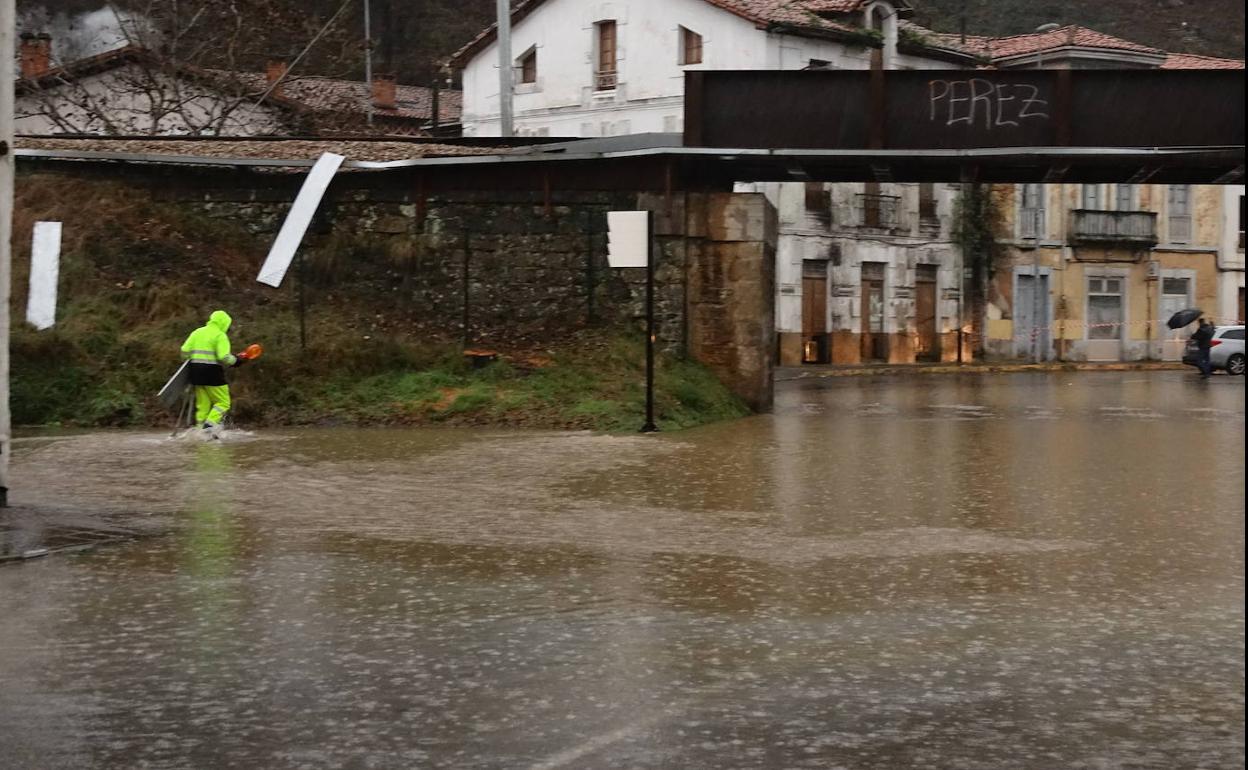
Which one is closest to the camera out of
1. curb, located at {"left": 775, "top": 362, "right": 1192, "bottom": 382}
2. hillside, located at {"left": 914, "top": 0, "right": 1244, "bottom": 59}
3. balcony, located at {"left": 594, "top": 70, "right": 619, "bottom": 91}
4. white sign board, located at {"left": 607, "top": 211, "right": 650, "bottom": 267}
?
white sign board, located at {"left": 607, "top": 211, "right": 650, "bottom": 267}

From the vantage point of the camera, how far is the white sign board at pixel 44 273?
2198 cm

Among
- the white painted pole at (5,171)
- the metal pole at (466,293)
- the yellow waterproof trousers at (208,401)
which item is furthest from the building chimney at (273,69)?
the white painted pole at (5,171)

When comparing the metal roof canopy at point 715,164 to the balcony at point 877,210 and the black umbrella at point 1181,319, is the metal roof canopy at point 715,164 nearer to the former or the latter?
the balcony at point 877,210

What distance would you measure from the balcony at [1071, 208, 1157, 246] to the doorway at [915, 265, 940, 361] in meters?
5.95

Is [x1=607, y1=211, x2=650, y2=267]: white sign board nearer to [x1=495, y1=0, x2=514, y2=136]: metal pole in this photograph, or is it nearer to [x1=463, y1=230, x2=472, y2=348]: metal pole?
[x1=463, y1=230, x2=472, y2=348]: metal pole

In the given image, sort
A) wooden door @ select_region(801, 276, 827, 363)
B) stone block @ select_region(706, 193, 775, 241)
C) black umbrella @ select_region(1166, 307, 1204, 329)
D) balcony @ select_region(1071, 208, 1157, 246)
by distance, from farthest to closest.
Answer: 1. balcony @ select_region(1071, 208, 1157, 246)
2. black umbrella @ select_region(1166, 307, 1204, 329)
3. wooden door @ select_region(801, 276, 827, 363)
4. stone block @ select_region(706, 193, 775, 241)

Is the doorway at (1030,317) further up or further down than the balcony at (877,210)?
further down

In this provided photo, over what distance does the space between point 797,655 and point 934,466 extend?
9.03 m

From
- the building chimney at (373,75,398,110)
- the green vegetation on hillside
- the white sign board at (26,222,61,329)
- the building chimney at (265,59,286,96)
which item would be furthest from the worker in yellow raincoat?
the building chimney at (373,75,398,110)

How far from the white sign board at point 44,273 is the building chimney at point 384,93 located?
36.1m

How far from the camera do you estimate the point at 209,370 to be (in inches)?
739

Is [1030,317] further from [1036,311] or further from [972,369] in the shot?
[972,369]

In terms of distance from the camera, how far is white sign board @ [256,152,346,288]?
23125 mm

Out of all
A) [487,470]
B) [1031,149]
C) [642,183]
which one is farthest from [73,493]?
[1031,149]
